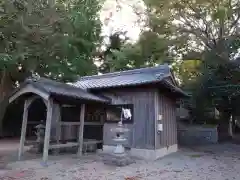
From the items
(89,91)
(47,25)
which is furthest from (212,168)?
(47,25)

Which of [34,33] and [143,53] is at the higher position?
[143,53]

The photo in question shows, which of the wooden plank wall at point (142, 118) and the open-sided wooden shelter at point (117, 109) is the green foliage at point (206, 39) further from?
the wooden plank wall at point (142, 118)

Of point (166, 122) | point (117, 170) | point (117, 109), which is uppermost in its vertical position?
point (117, 109)

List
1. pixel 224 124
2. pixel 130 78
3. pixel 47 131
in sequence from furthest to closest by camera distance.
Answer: pixel 224 124 → pixel 130 78 → pixel 47 131

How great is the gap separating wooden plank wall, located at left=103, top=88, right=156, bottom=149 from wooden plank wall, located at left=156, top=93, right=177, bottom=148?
0.45m

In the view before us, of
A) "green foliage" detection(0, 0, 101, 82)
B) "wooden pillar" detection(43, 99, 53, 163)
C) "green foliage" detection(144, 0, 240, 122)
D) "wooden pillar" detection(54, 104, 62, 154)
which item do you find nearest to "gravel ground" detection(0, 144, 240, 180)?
"wooden pillar" detection(43, 99, 53, 163)

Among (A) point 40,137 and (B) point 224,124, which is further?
(B) point 224,124

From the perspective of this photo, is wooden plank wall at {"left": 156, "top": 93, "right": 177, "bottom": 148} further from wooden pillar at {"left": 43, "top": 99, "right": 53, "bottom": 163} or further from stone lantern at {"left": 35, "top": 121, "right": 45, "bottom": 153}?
stone lantern at {"left": 35, "top": 121, "right": 45, "bottom": 153}

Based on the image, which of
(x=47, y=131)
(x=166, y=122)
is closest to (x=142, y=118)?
(x=166, y=122)

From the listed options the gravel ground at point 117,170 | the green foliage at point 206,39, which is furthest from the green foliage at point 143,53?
the gravel ground at point 117,170

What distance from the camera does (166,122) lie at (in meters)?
10.9

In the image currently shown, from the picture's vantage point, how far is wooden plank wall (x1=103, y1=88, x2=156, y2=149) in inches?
375

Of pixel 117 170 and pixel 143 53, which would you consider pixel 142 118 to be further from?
pixel 143 53

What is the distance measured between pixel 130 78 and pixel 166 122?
8.02ft
